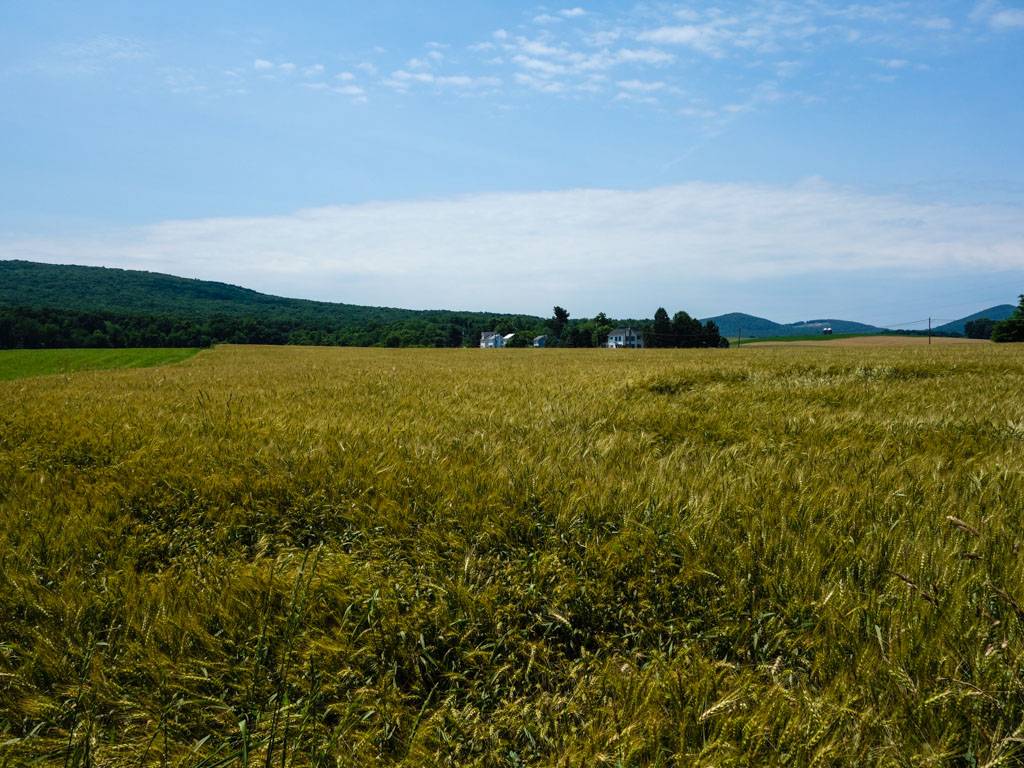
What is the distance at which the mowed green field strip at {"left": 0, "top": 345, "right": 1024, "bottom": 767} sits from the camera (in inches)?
57.9

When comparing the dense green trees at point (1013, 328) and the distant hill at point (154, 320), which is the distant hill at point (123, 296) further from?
the dense green trees at point (1013, 328)

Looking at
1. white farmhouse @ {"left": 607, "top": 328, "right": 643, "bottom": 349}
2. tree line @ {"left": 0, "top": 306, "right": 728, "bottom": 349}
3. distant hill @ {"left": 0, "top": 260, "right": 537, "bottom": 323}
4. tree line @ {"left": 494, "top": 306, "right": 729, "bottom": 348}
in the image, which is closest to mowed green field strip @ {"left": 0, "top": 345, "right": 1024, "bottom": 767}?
tree line @ {"left": 0, "top": 306, "right": 728, "bottom": 349}

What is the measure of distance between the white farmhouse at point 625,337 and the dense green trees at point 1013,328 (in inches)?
2842

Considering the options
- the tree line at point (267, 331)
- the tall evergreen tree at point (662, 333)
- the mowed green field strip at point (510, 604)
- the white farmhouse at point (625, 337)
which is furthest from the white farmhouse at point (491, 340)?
the mowed green field strip at point (510, 604)

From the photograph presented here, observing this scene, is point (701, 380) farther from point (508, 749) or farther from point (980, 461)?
point (508, 749)

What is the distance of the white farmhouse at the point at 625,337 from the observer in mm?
143000

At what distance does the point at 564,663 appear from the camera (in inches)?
72.9

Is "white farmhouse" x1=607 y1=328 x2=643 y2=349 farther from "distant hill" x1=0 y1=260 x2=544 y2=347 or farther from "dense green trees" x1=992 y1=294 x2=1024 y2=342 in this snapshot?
"dense green trees" x1=992 y1=294 x2=1024 y2=342

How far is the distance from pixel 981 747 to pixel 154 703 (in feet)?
7.82

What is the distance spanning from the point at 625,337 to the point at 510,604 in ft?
487

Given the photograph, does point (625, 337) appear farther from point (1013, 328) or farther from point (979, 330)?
point (979, 330)

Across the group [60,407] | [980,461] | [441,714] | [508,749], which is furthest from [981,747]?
[60,407]

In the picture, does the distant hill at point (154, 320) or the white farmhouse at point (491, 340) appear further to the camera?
the white farmhouse at point (491, 340)

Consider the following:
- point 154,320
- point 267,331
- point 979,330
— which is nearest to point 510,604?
point 154,320
